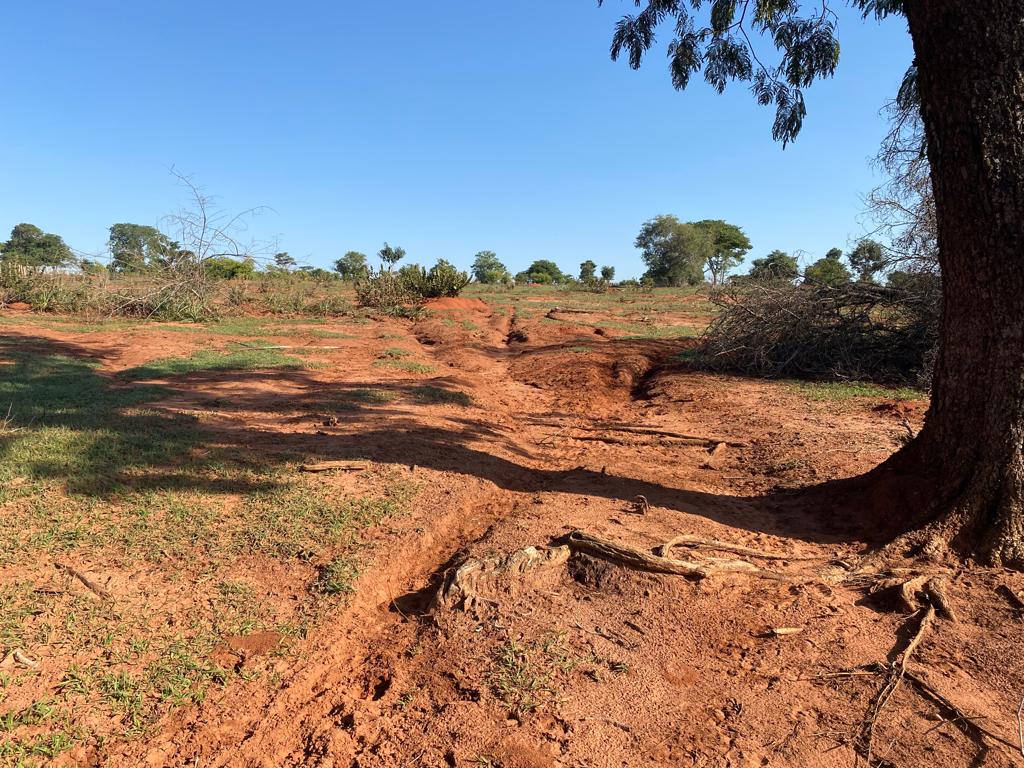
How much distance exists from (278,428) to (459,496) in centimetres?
238

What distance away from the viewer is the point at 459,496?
443 cm

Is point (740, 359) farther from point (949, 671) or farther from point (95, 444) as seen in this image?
point (95, 444)

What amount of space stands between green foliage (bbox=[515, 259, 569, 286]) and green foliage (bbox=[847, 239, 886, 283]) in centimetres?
4729

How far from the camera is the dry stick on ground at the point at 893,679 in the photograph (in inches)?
82.8

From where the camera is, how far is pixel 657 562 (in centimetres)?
312

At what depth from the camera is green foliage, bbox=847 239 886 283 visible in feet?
32.1

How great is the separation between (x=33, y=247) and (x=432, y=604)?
48.4 m

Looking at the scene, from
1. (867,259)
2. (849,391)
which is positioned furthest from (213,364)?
(867,259)

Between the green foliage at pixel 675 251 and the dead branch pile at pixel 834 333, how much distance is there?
123 feet

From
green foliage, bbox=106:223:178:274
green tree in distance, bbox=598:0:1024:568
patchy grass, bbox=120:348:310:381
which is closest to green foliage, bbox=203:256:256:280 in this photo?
green foliage, bbox=106:223:178:274

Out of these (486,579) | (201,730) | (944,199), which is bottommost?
(201,730)

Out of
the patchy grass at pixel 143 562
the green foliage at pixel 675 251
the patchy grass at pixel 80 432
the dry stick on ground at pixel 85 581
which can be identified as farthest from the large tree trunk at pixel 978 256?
the green foliage at pixel 675 251

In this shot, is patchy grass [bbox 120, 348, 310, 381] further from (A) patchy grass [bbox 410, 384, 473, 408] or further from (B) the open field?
(A) patchy grass [bbox 410, 384, 473, 408]

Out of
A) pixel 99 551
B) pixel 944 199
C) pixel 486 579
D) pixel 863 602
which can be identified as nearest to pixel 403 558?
pixel 486 579
